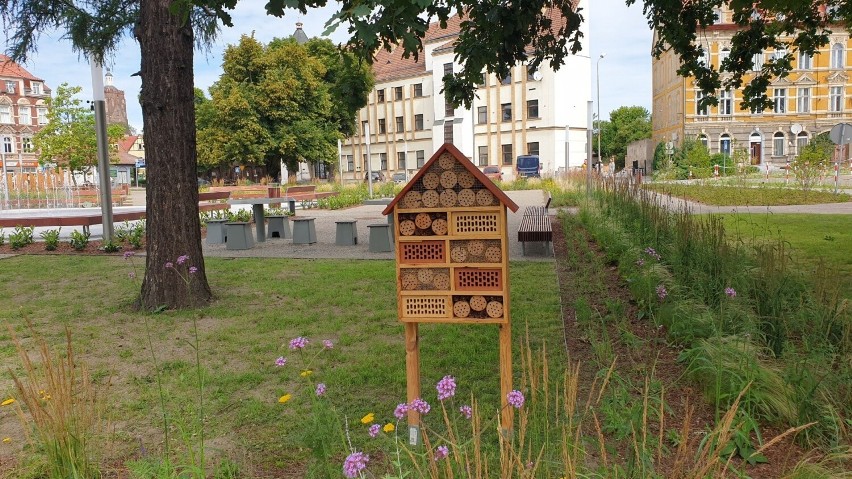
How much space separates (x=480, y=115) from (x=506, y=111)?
238cm

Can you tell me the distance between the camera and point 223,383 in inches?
185

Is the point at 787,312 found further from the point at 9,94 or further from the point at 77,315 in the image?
the point at 9,94

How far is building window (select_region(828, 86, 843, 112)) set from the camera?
50062 mm

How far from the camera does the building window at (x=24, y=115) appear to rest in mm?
76300

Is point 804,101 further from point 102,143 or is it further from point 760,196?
point 102,143

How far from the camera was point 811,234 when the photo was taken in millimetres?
11680

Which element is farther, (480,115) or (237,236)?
(480,115)

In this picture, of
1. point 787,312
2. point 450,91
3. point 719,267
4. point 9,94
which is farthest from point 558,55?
point 9,94

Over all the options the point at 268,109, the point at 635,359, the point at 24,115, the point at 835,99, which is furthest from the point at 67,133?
the point at 835,99

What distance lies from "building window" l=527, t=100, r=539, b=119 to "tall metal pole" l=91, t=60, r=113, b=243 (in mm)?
39240

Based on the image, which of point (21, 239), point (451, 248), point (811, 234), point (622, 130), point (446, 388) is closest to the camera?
point (446, 388)

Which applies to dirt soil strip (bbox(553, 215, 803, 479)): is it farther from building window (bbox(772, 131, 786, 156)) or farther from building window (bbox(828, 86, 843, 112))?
building window (bbox(828, 86, 843, 112))

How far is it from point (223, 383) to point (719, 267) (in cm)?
428

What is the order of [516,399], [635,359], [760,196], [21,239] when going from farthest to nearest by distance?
[760,196] < [21,239] < [635,359] < [516,399]
